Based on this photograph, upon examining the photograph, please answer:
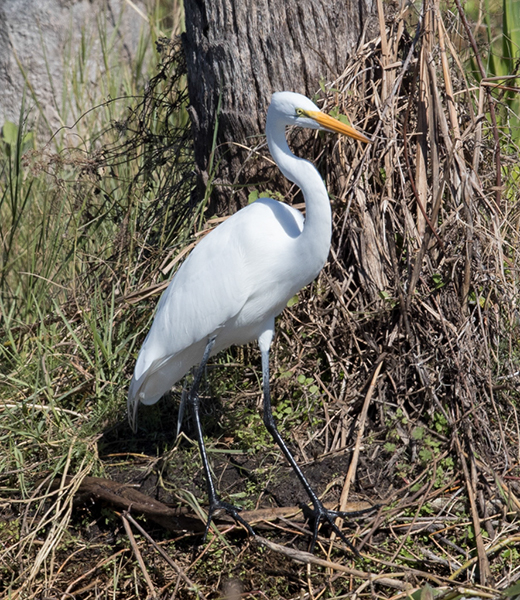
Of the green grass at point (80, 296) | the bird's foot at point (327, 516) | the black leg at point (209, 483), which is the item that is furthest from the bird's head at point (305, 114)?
the bird's foot at point (327, 516)

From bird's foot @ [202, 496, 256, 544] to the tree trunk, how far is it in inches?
53.6

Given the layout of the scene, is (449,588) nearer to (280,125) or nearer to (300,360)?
(300,360)

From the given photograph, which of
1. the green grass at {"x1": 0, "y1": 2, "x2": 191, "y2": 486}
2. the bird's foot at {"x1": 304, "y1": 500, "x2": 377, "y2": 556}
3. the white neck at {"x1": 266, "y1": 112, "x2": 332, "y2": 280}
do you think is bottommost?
the bird's foot at {"x1": 304, "y1": 500, "x2": 377, "y2": 556}

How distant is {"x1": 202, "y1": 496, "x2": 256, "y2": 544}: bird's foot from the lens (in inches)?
84.4

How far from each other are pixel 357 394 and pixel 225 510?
0.71 metres

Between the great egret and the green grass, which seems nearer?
the great egret

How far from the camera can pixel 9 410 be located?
257 centimetres

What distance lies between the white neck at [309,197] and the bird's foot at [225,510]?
851mm

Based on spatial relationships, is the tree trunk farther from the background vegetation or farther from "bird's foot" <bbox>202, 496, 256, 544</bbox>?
"bird's foot" <bbox>202, 496, 256, 544</bbox>

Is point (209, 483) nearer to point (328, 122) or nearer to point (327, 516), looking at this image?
point (327, 516)

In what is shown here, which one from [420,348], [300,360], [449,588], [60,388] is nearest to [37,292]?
[60,388]

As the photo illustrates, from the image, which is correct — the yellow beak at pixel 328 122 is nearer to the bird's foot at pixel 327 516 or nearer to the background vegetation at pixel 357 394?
the background vegetation at pixel 357 394

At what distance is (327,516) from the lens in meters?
2.17

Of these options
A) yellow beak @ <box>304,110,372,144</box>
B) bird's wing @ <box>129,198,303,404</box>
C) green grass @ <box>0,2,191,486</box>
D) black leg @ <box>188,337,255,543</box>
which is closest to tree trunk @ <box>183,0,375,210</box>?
green grass @ <box>0,2,191,486</box>
